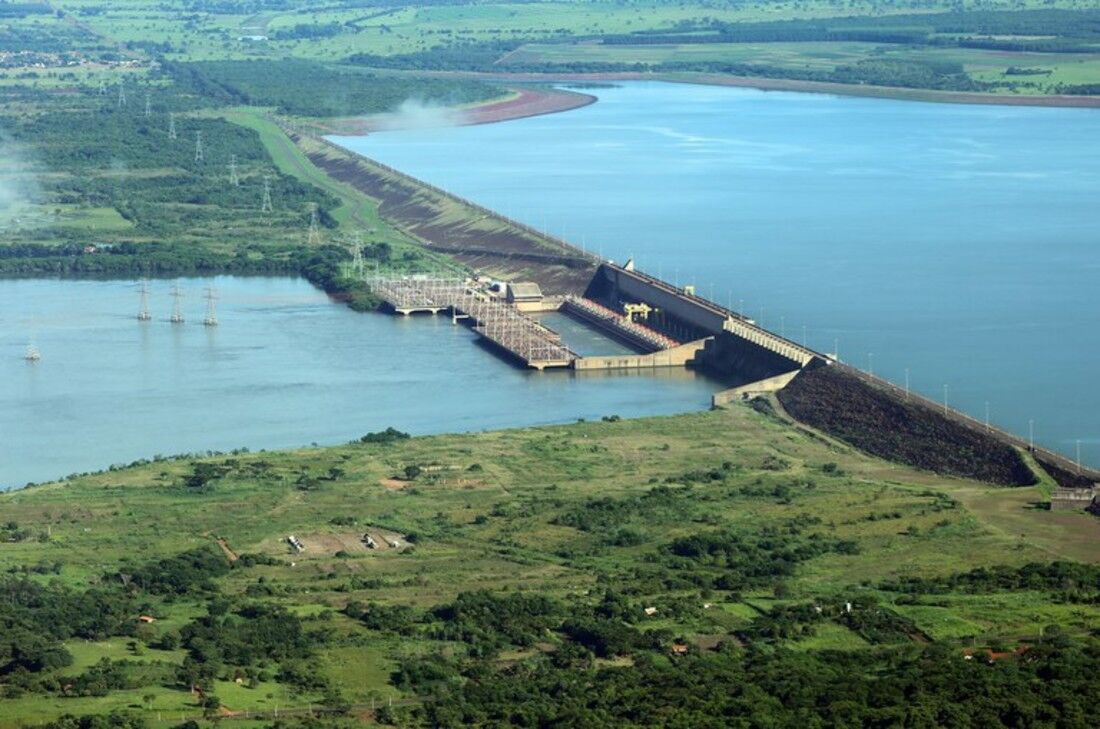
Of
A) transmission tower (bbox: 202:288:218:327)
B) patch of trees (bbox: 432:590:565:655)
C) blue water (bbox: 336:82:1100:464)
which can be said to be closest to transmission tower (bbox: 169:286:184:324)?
transmission tower (bbox: 202:288:218:327)

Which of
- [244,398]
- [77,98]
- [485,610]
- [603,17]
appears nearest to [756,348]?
[244,398]

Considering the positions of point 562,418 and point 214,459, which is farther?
point 562,418

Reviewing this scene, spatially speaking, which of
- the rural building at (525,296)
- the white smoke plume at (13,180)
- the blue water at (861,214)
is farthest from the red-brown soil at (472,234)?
the white smoke plume at (13,180)

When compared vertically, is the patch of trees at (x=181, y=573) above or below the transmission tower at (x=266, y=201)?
above

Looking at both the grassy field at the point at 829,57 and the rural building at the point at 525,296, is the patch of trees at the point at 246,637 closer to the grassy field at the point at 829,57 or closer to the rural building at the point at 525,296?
the rural building at the point at 525,296

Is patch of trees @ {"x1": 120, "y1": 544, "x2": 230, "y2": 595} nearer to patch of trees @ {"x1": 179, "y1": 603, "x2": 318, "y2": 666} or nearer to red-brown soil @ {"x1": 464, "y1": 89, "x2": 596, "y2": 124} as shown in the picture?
patch of trees @ {"x1": 179, "y1": 603, "x2": 318, "y2": 666}

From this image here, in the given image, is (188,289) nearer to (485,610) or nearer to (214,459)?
(214,459)

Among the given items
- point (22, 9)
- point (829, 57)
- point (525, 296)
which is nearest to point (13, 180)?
point (525, 296)
